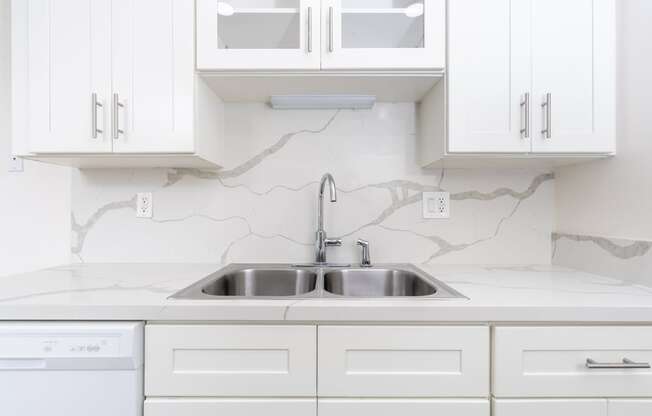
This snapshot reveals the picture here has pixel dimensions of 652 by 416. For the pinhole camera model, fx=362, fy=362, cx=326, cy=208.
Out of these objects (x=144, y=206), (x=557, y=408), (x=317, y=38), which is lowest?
(x=557, y=408)

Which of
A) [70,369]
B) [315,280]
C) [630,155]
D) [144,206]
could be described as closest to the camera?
[70,369]

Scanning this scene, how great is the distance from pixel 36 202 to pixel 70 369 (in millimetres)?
1049

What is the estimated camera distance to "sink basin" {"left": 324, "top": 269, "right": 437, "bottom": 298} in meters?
1.45

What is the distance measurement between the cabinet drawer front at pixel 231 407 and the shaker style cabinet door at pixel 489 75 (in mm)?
921

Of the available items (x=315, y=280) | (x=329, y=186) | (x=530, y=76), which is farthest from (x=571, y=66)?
(x=315, y=280)

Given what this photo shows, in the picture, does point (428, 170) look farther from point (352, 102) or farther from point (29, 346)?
point (29, 346)

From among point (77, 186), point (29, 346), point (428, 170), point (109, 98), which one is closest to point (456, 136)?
point (428, 170)

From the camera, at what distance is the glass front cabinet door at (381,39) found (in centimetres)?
123

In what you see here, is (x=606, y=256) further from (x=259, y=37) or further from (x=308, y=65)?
(x=259, y=37)

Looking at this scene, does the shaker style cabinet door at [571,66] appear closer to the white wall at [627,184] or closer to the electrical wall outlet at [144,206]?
the white wall at [627,184]

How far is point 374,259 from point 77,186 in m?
1.34

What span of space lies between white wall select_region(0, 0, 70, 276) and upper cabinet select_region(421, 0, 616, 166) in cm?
165

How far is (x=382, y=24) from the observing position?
4.19 ft

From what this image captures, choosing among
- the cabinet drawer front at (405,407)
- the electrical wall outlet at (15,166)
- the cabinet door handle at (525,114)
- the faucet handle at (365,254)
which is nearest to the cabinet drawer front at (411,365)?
the cabinet drawer front at (405,407)
